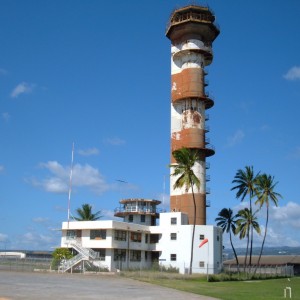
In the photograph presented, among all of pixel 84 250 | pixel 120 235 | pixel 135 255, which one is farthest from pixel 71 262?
pixel 135 255

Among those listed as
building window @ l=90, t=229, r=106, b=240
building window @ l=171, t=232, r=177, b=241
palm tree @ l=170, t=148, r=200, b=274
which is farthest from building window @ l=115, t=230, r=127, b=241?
palm tree @ l=170, t=148, r=200, b=274

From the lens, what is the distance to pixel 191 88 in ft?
244

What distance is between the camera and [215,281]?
54688 mm

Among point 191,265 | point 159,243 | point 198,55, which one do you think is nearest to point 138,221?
point 159,243

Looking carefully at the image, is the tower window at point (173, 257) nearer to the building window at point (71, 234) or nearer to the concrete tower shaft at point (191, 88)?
the concrete tower shaft at point (191, 88)

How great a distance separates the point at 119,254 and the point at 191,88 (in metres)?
28.5

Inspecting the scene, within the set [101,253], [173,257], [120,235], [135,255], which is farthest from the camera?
[135,255]

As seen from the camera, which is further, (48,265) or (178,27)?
(178,27)

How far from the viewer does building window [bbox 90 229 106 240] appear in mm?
63575

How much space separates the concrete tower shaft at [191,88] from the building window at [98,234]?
13804mm

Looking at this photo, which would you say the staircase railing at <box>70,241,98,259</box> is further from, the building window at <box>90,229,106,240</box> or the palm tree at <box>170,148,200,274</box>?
the palm tree at <box>170,148,200,274</box>

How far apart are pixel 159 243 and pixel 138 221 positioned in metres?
7.09

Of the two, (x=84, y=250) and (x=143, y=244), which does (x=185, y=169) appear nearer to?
(x=143, y=244)

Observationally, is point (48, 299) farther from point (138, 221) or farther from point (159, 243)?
point (138, 221)
